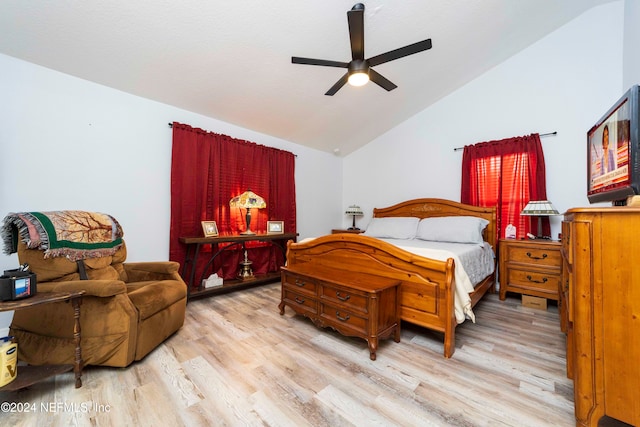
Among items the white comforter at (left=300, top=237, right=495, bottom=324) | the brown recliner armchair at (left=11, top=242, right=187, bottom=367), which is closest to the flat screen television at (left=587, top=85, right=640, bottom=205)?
the white comforter at (left=300, top=237, right=495, bottom=324)

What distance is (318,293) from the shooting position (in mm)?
2275

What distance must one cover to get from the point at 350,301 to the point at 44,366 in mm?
1962

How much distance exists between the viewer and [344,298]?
2.06 m

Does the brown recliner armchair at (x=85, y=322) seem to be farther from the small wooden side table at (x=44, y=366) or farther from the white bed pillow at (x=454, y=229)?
the white bed pillow at (x=454, y=229)

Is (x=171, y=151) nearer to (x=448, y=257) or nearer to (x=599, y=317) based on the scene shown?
(x=448, y=257)

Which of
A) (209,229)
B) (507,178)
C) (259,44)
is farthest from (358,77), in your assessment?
(507,178)

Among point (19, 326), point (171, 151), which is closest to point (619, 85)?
point (171, 151)

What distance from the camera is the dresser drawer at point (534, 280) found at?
9.40 ft

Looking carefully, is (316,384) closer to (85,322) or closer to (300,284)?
(300,284)

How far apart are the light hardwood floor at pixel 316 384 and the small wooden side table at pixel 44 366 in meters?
0.14

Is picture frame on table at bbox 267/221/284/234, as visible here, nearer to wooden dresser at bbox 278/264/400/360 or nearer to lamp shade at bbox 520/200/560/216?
wooden dresser at bbox 278/264/400/360

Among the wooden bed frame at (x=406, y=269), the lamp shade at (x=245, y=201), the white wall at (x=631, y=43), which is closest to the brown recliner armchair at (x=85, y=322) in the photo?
the wooden bed frame at (x=406, y=269)

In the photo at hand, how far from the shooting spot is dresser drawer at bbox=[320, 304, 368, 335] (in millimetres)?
1967

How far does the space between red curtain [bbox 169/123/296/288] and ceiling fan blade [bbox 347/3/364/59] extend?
2.28 meters
